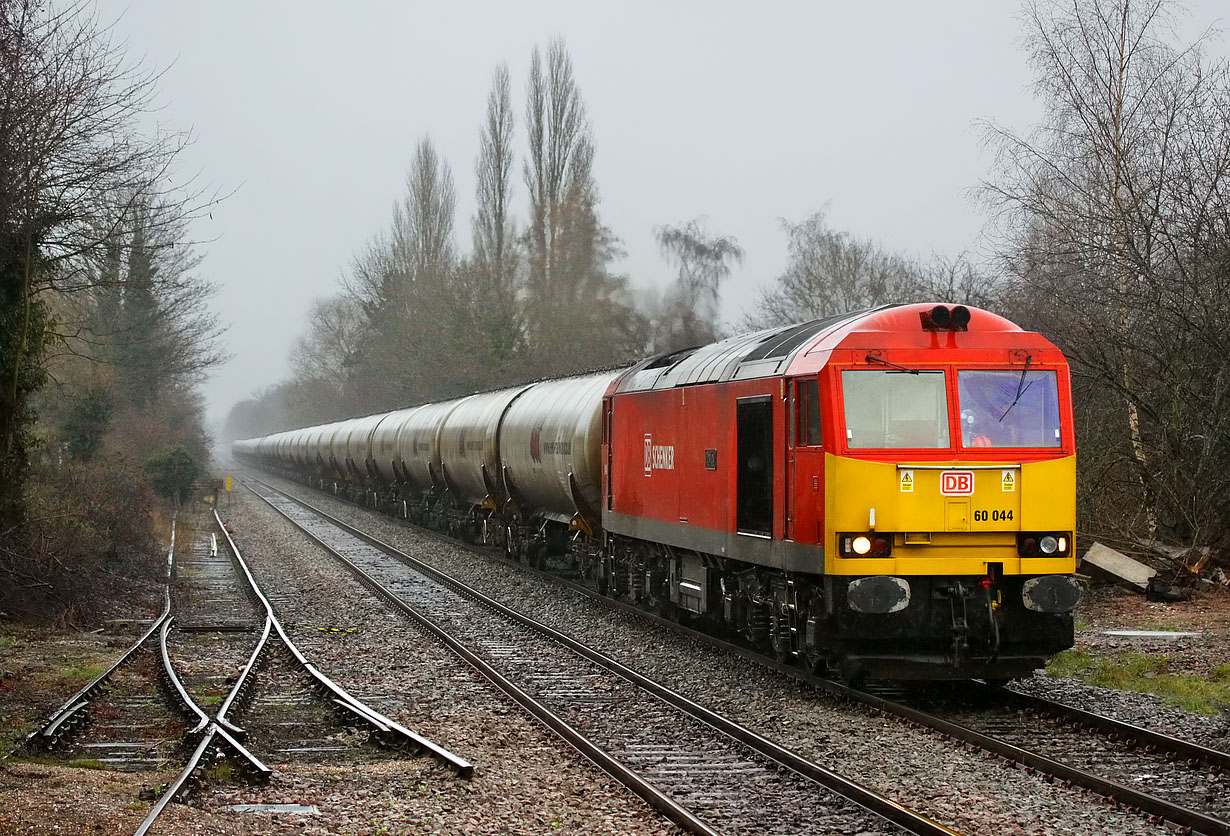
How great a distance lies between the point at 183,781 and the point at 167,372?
3547cm

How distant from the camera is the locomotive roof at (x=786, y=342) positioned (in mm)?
10219

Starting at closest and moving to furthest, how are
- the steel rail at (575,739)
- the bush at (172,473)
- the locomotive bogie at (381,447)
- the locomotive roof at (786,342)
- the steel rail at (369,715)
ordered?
the steel rail at (575,739), the steel rail at (369,715), the locomotive roof at (786,342), the locomotive bogie at (381,447), the bush at (172,473)

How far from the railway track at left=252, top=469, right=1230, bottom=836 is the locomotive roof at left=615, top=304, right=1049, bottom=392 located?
277cm

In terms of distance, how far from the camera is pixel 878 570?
955 centimetres

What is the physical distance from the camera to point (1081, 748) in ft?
27.5

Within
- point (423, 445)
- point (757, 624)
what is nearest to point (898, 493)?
point (757, 624)

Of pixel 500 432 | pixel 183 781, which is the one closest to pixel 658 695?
pixel 183 781

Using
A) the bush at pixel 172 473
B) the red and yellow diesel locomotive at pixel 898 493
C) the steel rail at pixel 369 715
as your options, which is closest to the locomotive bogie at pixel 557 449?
the steel rail at pixel 369 715

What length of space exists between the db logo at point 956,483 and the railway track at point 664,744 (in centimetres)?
244

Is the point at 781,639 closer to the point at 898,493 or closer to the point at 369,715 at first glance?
the point at 898,493

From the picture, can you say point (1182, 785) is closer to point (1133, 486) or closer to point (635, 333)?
point (1133, 486)

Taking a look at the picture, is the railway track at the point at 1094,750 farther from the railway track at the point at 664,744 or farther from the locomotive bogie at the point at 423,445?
the locomotive bogie at the point at 423,445

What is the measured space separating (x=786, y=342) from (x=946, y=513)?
230cm

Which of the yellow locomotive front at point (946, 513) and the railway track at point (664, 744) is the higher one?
the yellow locomotive front at point (946, 513)
